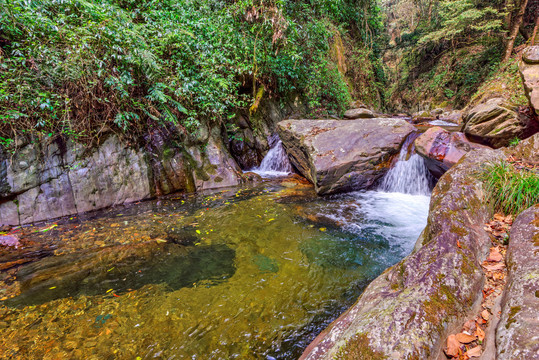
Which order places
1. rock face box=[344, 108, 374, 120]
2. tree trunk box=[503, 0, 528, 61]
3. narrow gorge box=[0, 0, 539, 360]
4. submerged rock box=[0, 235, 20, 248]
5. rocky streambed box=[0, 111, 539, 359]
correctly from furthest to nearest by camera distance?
rock face box=[344, 108, 374, 120] < tree trunk box=[503, 0, 528, 61] < submerged rock box=[0, 235, 20, 248] < narrow gorge box=[0, 0, 539, 360] < rocky streambed box=[0, 111, 539, 359]

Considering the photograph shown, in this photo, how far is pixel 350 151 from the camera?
6.41 m

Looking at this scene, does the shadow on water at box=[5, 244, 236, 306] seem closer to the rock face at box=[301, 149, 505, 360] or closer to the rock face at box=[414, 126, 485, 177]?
the rock face at box=[301, 149, 505, 360]

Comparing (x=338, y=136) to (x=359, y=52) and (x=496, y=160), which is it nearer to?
(x=496, y=160)

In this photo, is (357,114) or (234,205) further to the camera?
(357,114)

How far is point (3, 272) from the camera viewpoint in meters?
3.44

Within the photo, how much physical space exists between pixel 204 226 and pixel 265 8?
7287 mm

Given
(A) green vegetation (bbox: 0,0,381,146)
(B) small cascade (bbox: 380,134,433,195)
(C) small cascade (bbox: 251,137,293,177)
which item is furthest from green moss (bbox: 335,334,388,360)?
(C) small cascade (bbox: 251,137,293,177)

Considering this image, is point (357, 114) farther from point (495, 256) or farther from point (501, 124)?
point (495, 256)

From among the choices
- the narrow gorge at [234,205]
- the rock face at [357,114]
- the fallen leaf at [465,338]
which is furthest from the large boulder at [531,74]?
the rock face at [357,114]

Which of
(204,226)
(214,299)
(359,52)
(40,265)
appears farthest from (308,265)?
(359,52)

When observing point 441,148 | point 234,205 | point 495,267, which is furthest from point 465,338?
point 441,148

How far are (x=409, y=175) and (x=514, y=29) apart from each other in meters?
13.5

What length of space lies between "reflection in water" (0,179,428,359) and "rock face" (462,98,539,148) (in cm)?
221

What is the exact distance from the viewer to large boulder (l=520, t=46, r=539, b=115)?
477 cm
